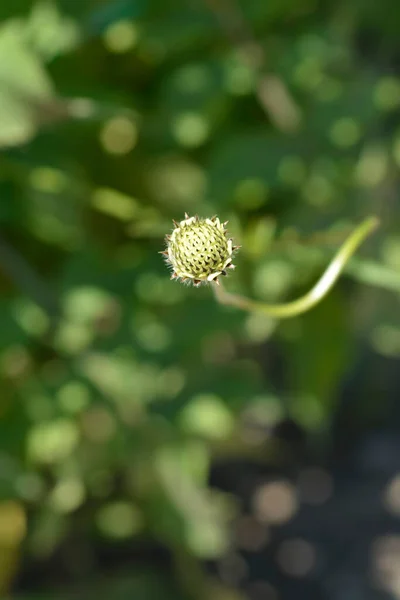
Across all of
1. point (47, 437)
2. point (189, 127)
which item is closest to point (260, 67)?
point (189, 127)

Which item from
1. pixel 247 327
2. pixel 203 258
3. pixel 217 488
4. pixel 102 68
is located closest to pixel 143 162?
pixel 102 68

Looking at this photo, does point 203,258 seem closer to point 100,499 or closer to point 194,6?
point 194,6

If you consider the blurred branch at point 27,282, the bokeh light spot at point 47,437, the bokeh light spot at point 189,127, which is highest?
the bokeh light spot at point 189,127

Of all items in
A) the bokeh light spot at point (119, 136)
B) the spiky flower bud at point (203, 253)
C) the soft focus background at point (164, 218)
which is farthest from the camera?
the bokeh light spot at point (119, 136)

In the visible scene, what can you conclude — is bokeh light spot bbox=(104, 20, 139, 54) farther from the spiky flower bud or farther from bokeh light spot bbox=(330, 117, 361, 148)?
the spiky flower bud

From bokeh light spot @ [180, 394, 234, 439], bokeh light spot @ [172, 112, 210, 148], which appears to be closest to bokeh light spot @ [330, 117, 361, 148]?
bokeh light spot @ [172, 112, 210, 148]

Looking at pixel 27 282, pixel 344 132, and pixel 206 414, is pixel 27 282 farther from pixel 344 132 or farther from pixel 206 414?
pixel 344 132

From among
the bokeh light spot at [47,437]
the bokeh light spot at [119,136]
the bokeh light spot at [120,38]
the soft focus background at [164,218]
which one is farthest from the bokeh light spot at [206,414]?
the bokeh light spot at [120,38]

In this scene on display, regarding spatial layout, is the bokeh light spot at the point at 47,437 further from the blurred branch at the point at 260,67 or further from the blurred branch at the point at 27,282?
the blurred branch at the point at 260,67
